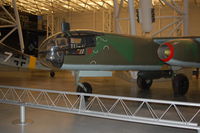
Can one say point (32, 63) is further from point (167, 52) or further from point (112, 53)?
point (167, 52)

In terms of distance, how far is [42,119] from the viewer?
5773mm

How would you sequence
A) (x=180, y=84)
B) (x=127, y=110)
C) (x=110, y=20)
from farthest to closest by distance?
(x=110, y=20) < (x=180, y=84) < (x=127, y=110)

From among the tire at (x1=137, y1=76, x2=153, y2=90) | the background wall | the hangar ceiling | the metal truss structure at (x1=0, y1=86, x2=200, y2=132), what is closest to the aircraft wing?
the tire at (x1=137, y1=76, x2=153, y2=90)

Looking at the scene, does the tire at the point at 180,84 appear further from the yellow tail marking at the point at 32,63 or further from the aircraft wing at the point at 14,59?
the yellow tail marking at the point at 32,63

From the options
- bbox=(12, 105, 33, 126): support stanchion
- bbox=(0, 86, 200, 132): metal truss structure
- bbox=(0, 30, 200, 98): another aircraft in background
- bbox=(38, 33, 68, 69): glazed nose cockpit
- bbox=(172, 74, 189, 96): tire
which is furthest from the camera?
bbox=(172, 74, 189, 96): tire

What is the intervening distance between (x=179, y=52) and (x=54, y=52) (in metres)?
4.42

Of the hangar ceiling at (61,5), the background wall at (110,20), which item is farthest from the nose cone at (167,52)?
the hangar ceiling at (61,5)

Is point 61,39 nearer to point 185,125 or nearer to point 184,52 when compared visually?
point 184,52

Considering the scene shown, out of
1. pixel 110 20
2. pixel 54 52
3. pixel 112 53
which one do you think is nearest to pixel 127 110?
pixel 112 53

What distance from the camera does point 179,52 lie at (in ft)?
25.4

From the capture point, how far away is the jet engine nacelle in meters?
7.65

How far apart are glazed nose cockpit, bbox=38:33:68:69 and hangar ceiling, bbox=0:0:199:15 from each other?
25.4m

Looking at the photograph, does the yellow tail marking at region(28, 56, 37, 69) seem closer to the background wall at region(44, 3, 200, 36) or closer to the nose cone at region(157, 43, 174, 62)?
the nose cone at region(157, 43, 174, 62)

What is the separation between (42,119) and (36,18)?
36.0 metres
